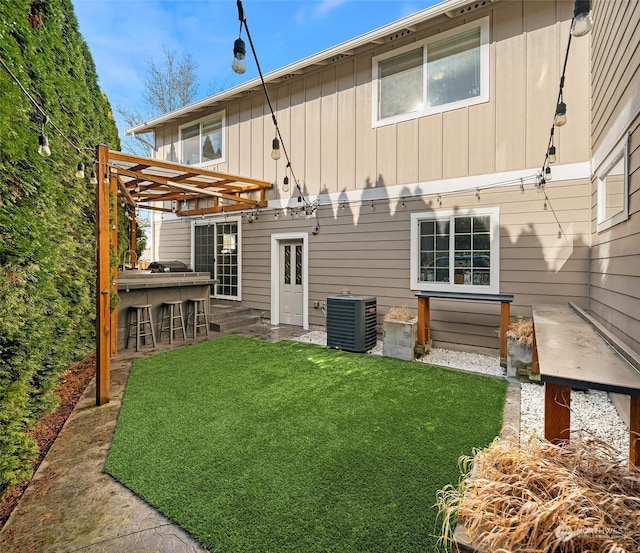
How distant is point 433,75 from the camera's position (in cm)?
582

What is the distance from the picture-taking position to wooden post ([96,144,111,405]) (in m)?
3.48

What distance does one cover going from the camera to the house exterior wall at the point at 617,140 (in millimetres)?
2652

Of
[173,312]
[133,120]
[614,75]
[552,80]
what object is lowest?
[173,312]

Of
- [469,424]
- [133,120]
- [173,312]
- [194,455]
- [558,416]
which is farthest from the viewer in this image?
[133,120]

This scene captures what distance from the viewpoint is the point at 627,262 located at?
2.83 m

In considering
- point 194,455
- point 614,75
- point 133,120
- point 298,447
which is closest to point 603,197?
point 614,75

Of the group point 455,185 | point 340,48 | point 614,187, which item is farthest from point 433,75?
point 614,187

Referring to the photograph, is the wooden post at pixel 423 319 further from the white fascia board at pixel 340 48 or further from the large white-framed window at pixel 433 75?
the white fascia board at pixel 340 48

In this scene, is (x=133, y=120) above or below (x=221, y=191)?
above

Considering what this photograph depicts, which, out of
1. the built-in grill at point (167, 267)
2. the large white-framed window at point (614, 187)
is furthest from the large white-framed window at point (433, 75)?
the built-in grill at point (167, 267)

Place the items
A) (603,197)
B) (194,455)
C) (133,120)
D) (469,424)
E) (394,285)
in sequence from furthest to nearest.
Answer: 1. (133,120)
2. (394,285)
3. (603,197)
4. (469,424)
5. (194,455)

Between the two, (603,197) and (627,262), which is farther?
(603,197)

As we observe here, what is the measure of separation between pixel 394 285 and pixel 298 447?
4045 millimetres

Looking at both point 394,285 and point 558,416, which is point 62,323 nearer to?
point 558,416
